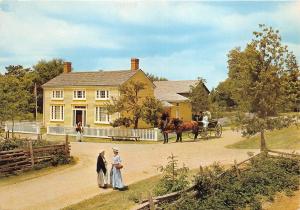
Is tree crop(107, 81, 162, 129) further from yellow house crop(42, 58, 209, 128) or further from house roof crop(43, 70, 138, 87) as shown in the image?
house roof crop(43, 70, 138, 87)

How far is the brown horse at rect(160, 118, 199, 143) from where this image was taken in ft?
111

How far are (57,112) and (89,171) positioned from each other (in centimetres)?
2769

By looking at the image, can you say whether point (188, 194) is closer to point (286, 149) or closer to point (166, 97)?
point (286, 149)

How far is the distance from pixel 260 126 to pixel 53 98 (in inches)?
1195

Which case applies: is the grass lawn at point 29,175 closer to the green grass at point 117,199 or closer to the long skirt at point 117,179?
the long skirt at point 117,179

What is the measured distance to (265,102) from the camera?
2316cm

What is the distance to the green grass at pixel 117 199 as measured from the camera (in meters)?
14.4

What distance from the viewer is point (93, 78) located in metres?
46.3

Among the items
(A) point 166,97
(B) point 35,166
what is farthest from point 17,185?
(A) point 166,97

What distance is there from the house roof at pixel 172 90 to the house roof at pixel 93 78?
9.96 metres

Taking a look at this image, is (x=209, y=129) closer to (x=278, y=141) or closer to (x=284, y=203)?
(x=278, y=141)

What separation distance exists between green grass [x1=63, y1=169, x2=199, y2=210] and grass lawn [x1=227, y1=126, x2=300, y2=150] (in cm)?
1276

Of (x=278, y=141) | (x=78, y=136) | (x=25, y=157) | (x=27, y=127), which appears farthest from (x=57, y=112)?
(x=278, y=141)

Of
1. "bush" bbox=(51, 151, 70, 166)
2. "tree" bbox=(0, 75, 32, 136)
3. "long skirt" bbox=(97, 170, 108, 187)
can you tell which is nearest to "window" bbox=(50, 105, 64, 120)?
"tree" bbox=(0, 75, 32, 136)
